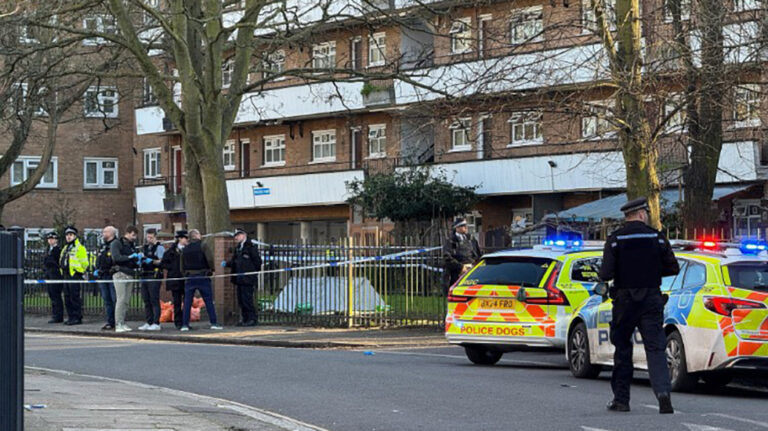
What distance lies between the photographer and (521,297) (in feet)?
57.0

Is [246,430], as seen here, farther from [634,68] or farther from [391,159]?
[391,159]

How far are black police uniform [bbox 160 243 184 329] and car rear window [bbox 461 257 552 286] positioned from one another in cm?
891

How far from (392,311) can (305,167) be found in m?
29.2

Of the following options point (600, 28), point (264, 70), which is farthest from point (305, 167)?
point (600, 28)

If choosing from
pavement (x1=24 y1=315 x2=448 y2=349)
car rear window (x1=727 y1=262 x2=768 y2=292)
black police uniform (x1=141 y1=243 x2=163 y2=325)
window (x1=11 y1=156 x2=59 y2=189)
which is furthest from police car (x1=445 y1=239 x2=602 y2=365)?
window (x1=11 y1=156 x2=59 y2=189)

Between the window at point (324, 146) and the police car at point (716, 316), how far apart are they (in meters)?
38.4

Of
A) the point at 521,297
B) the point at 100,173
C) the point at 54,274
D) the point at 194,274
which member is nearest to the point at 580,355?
the point at 521,297

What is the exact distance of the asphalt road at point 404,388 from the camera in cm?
1159

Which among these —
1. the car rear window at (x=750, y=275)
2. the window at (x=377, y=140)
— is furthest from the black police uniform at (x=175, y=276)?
the window at (x=377, y=140)

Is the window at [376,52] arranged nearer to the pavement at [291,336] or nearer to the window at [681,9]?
the pavement at [291,336]

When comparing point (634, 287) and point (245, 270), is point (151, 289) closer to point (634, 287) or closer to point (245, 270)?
point (245, 270)

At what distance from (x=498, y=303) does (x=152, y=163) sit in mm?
45898

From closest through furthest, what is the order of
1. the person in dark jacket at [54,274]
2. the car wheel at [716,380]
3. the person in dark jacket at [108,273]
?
the car wheel at [716,380], the person in dark jacket at [108,273], the person in dark jacket at [54,274]

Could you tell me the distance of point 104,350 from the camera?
20.8 meters
